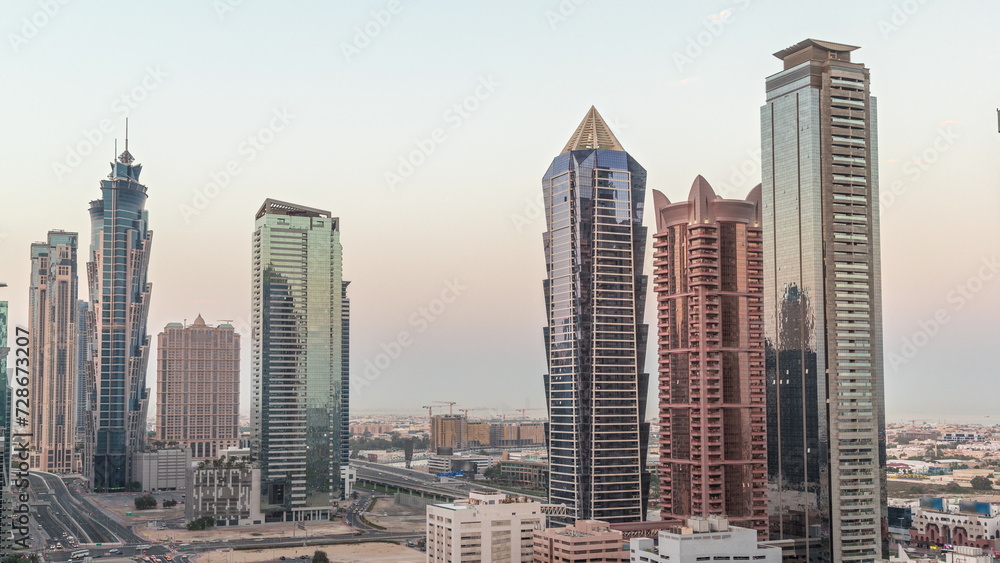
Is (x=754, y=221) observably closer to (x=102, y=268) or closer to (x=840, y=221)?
(x=840, y=221)

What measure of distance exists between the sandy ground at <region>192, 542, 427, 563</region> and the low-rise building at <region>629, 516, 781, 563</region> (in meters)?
32.1

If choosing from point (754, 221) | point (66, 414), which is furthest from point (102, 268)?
point (754, 221)

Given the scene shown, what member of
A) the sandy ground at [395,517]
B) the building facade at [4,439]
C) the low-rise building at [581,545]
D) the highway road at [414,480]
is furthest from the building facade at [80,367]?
the low-rise building at [581,545]

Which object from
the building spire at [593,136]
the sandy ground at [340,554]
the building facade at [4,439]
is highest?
the building spire at [593,136]

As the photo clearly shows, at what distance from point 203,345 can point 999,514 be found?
432ft

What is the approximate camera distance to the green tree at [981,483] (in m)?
119

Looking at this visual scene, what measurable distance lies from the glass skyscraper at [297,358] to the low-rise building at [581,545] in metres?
52.5

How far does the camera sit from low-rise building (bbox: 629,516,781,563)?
2146 inches

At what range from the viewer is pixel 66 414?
16888 cm

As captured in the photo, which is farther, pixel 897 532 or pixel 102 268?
pixel 102 268

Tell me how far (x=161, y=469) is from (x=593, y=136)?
83.5 m

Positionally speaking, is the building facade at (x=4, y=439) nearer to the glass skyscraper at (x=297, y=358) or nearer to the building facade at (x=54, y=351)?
the glass skyscraper at (x=297, y=358)

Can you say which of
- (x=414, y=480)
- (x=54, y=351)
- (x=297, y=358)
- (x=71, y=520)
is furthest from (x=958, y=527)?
(x=54, y=351)

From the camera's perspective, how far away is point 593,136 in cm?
8712
